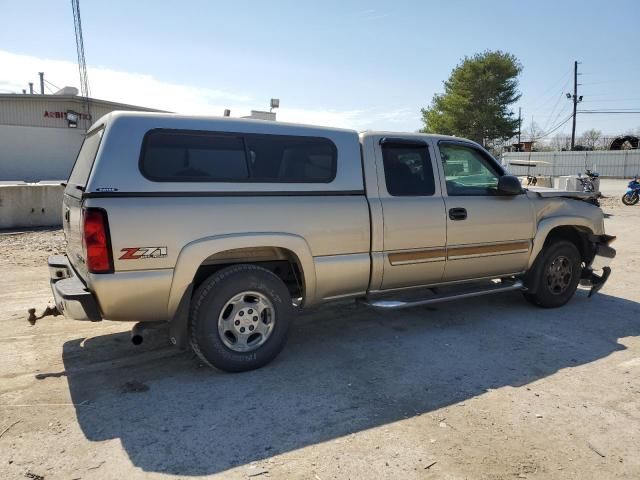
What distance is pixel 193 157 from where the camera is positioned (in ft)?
12.4

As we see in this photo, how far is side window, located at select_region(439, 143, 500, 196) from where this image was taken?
16.7ft

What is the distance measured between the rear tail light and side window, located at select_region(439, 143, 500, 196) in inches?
127

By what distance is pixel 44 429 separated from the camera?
317 cm

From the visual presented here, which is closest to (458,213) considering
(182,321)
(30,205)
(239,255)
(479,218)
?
(479,218)

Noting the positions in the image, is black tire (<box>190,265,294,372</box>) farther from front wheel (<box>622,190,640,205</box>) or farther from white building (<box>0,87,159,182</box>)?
white building (<box>0,87,159,182</box>)

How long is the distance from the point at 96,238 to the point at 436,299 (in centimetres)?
314

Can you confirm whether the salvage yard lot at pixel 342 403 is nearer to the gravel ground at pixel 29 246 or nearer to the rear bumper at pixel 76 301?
the rear bumper at pixel 76 301

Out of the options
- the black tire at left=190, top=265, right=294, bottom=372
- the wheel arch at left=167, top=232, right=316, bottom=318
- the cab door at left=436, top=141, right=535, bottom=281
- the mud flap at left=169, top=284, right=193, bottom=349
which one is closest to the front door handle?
the cab door at left=436, top=141, right=535, bottom=281

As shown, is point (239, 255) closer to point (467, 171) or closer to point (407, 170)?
point (407, 170)

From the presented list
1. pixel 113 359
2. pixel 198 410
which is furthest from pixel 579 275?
pixel 113 359

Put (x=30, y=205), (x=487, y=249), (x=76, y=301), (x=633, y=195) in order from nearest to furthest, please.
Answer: (x=76, y=301)
(x=487, y=249)
(x=30, y=205)
(x=633, y=195)

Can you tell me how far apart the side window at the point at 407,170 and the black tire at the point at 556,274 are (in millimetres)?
1865

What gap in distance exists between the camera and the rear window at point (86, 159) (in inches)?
150

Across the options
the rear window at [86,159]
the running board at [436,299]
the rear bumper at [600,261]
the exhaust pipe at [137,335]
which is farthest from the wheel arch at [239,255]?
the rear bumper at [600,261]
